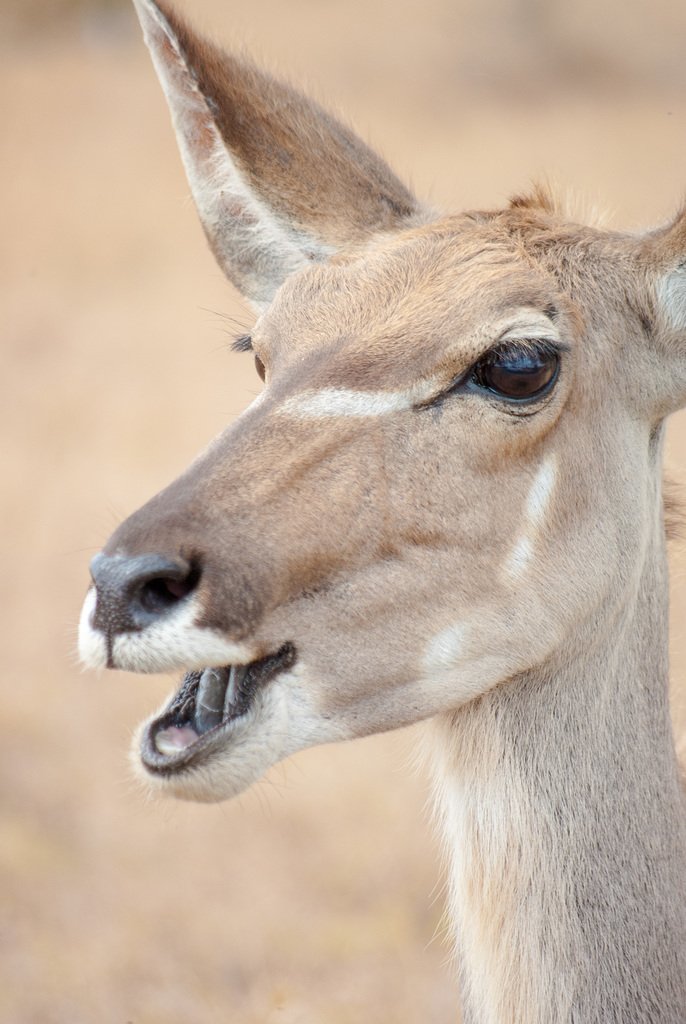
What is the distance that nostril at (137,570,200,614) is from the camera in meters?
2.51

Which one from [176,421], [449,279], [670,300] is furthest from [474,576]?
[176,421]

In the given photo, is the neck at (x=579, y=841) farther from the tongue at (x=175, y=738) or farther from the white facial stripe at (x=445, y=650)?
the tongue at (x=175, y=738)

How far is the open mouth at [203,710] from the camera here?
8.80 ft

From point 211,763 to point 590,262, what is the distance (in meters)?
2.05

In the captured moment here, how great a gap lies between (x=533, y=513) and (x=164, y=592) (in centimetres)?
120

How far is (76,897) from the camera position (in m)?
7.34

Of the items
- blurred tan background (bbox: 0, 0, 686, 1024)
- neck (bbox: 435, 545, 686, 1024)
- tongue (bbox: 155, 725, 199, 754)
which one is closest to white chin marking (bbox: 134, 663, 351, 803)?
tongue (bbox: 155, 725, 199, 754)

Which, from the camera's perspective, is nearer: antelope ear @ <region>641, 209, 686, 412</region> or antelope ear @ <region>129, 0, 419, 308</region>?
antelope ear @ <region>641, 209, 686, 412</region>

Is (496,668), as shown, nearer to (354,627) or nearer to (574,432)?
(354,627)

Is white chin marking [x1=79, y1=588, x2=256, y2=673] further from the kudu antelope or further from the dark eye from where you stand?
the dark eye

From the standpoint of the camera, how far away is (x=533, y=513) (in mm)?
3066

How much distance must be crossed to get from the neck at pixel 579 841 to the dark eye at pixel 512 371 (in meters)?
0.84

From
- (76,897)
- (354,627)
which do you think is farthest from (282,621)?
(76,897)

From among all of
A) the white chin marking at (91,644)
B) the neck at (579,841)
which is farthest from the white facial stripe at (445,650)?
the white chin marking at (91,644)
